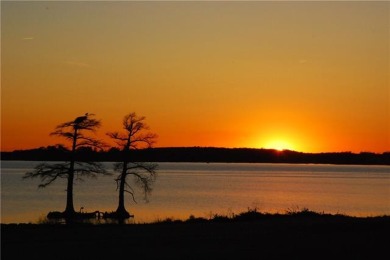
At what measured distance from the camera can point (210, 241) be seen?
1755 cm

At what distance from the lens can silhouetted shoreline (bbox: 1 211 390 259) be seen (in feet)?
50.2

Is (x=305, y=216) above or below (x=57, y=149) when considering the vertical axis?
below

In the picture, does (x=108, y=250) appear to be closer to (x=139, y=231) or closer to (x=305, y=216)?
(x=139, y=231)

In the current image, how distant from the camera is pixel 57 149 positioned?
4094 cm

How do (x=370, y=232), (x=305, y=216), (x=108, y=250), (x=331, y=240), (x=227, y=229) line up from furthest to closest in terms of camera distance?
1. (x=305, y=216)
2. (x=227, y=229)
3. (x=370, y=232)
4. (x=331, y=240)
5. (x=108, y=250)

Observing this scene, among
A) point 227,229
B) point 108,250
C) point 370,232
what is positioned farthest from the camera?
point 227,229

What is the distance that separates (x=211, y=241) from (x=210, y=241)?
29 millimetres

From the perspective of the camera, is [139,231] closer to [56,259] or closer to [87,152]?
[56,259]

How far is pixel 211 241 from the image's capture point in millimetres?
17547

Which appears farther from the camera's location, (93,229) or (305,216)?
(305,216)

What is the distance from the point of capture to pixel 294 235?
741 inches

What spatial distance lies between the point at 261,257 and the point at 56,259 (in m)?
4.96

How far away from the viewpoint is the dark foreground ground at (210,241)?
50.1 ft

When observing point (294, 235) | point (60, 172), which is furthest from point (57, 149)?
point (294, 235)
